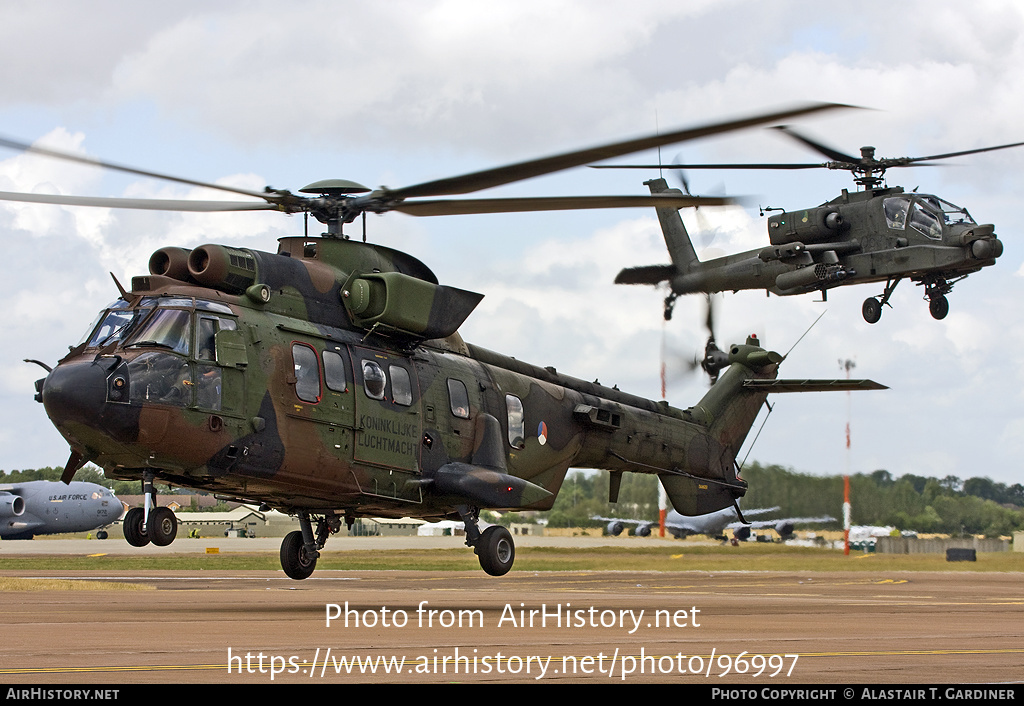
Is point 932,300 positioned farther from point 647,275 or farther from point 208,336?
point 208,336

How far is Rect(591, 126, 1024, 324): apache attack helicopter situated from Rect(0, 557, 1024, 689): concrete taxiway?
22.7 feet

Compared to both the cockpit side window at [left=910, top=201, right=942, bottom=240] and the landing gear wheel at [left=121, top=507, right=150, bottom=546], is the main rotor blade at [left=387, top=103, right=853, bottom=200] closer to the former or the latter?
the landing gear wheel at [left=121, top=507, right=150, bottom=546]

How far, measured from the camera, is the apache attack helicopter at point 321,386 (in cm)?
1245

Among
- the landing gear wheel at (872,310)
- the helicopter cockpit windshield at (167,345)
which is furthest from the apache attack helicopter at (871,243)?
the helicopter cockpit windshield at (167,345)

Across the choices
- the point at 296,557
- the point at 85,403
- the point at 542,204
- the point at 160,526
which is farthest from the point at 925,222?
the point at 85,403

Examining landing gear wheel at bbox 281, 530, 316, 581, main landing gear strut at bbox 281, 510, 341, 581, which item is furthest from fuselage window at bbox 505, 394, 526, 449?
landing gear wheel at bbox 281, 530, 316, 581

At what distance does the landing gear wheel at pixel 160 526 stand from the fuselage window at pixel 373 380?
309 centimetres

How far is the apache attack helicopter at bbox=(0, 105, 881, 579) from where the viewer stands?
40.9ft

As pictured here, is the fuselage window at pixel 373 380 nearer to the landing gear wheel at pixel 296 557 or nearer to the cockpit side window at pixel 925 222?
the landing gear wheel at pixel 296 557

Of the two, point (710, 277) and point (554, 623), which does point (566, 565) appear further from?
point (554, 623)

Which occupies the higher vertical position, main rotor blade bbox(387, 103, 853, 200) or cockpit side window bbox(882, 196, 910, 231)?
cockpit side window bbox(882, 196, 910, 231)

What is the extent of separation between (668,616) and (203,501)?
76822 mm
